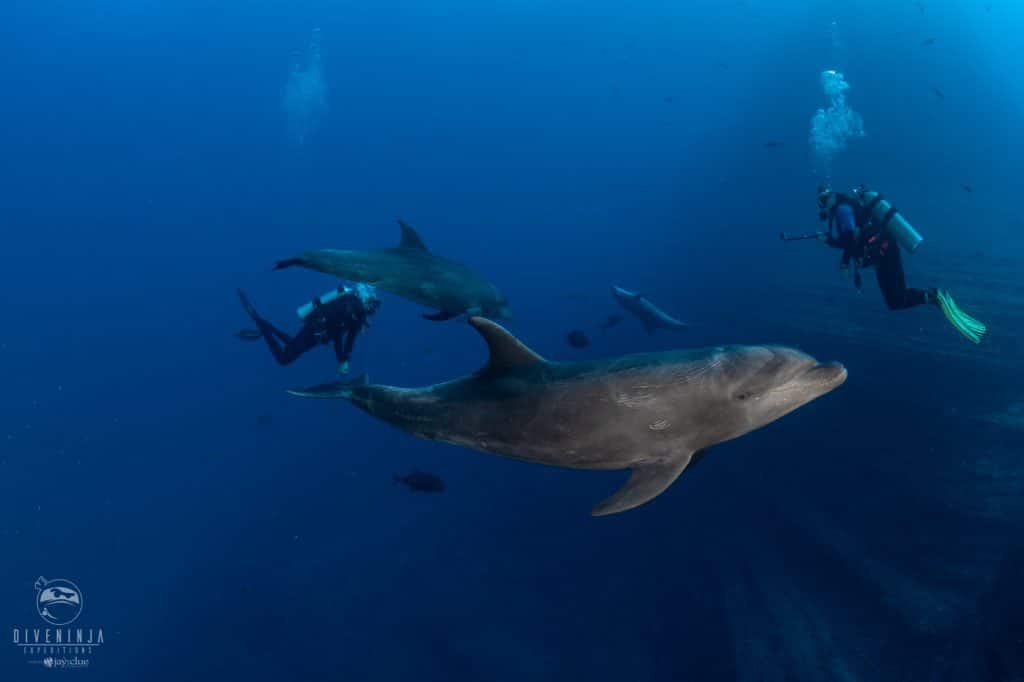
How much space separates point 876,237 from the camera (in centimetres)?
964

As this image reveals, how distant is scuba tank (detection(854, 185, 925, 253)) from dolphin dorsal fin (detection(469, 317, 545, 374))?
849 cm

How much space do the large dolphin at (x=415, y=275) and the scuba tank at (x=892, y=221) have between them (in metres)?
6.59

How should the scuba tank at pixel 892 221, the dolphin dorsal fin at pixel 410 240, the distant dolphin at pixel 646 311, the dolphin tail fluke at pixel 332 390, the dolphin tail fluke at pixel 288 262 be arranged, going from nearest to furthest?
the dolphin tail fluke at pixel 332 390
the dolphin tail fluke at pixel 288 262
the dolphin dorsal fin at pixel 410 240
the scuba tank at pixel 892 221
the distant dolphin at pixel 646 311

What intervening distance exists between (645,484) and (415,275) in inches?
204

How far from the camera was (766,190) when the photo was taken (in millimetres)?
38094

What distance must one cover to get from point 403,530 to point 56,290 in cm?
4774

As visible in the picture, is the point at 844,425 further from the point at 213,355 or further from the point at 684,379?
the point at 213,355

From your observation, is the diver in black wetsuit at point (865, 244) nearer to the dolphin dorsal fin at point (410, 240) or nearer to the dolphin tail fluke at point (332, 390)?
the dolphin dorsal fin at point (410, 240)

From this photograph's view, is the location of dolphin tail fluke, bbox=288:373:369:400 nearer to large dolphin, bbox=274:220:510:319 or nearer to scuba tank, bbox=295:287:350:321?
large dolphin, bbox=274:220:510:319

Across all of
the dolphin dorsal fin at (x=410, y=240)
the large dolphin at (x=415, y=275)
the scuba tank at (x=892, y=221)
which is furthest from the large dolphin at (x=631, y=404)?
the scuba tank at (x=892, y=221)

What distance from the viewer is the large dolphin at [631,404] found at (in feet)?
11.8

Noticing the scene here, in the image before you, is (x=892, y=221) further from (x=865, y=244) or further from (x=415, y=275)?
(x=415, y=275)

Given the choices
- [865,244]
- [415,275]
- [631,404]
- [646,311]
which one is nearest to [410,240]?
[415,275]

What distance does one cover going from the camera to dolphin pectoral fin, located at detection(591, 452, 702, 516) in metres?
3.63
